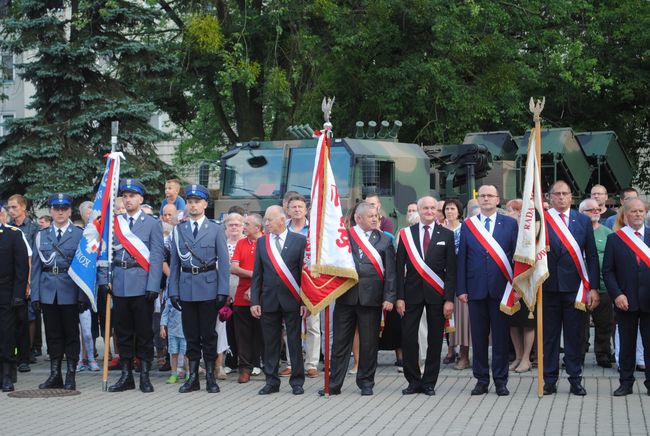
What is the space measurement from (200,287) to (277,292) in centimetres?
76

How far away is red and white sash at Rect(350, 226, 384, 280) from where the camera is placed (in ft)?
37.3

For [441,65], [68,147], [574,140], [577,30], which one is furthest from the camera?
A: [577,30]

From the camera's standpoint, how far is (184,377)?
41.8 ft

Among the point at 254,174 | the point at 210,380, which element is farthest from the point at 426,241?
the point at 254,174

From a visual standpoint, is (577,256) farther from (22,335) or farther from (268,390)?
(22,335)

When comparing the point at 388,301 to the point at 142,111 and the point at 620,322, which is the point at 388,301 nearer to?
the point at 620,322

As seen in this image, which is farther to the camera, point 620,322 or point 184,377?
point 184,377

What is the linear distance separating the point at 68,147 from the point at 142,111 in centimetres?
169

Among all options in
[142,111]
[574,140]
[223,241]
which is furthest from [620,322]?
[142,111]

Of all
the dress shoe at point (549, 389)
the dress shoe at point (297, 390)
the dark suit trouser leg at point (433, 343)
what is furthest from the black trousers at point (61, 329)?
the dress shoe at point (549, 389)

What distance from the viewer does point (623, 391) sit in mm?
10852

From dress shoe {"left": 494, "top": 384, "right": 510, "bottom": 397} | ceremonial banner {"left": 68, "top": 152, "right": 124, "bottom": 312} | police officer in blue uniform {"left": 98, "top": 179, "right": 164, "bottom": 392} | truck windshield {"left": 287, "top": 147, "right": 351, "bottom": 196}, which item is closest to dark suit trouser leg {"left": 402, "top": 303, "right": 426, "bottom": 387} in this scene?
dress shoe {"left": 494, "top": 384, "right": 510, "bottom": 397}

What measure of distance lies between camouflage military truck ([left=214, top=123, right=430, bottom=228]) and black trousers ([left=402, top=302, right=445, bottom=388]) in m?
5.26

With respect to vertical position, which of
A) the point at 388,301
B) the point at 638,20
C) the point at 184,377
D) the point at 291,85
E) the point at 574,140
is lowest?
the point at 184,377
